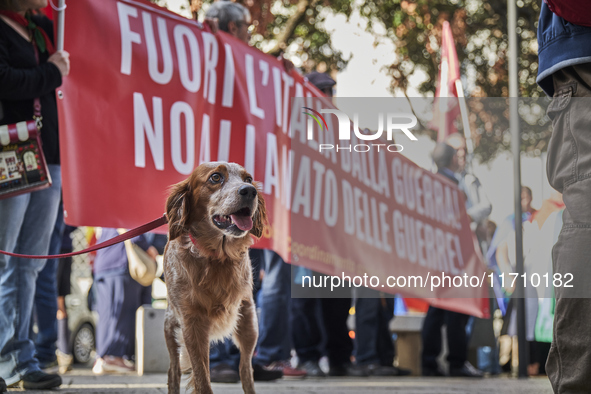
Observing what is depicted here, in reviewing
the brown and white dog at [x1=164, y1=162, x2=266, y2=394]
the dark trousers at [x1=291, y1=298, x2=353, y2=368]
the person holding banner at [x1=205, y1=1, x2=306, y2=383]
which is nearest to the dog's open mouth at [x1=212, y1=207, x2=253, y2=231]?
the brown and white dog at [x1=164, y1=162, x2=266, y2=394]

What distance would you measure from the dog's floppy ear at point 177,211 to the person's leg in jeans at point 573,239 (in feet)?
5.04

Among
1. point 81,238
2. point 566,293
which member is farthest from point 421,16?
point 566,293

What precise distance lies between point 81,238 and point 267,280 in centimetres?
612

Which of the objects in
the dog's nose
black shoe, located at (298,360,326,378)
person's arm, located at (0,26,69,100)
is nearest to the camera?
the dog's nose

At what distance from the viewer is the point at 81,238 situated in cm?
1066

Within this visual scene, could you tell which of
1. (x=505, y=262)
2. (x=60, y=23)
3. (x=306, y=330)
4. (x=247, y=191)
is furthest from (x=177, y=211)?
(x=505, y=262)

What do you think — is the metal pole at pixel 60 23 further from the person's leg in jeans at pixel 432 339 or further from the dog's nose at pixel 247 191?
the person's leg in jeans at pixel 432 339

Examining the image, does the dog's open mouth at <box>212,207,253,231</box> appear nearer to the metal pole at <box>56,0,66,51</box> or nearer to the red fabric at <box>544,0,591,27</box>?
the red fabric at <box>544,0,591,27</box>

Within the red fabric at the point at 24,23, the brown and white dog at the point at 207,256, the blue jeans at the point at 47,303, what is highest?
the red fabric at the point at 24,23

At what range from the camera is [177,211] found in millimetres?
3025

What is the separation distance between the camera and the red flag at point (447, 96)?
8.49 meters

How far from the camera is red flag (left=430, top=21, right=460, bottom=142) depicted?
8.49 m

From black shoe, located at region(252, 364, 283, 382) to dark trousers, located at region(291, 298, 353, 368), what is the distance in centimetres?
118

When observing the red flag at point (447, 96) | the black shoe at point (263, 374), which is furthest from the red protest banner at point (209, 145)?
the red flag at point (447, 96)
